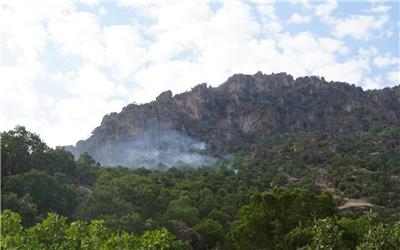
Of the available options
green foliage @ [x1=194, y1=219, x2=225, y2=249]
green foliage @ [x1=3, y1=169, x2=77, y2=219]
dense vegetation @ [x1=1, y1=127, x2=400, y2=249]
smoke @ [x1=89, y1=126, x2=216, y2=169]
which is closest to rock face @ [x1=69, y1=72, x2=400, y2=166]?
smoke @ [x1=89, y1=126, x2=216, y2=169]

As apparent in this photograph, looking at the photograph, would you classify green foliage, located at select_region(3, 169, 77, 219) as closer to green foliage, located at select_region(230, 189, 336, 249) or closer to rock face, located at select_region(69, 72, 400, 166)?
green foliage, located at select_region(230, 189, 336, 249)

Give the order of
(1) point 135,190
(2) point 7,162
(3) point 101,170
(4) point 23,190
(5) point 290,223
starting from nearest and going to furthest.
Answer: (5) point 290,223 < (4) point 23,190 < (1) point 135,190 < (2) point 7,162 < (3) point 101,170

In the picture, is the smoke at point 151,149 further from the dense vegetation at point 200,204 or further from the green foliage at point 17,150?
the green foliage at point 17,150

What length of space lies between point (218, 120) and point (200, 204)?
392 feet

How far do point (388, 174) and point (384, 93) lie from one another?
98802mm

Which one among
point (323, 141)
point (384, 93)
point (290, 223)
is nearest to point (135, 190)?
point (290, 223)

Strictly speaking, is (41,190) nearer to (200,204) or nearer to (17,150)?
(17,150)

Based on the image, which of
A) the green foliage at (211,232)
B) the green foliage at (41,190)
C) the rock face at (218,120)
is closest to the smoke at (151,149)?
the rock face at (218,120)

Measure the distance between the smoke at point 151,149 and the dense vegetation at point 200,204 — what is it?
143ft

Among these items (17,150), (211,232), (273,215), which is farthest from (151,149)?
(273,215)

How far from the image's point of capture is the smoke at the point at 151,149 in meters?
165

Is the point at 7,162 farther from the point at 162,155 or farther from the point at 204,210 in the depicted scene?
the point at 162,155

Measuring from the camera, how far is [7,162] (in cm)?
6200

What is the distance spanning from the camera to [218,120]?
187000 mm
